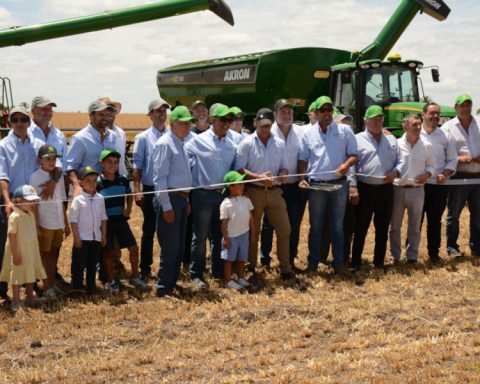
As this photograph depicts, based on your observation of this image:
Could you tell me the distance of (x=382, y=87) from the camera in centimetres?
1295

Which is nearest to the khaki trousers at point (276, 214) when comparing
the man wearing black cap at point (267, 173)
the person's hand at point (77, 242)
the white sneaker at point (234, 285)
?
the man wearing black cap at point (267, 173)

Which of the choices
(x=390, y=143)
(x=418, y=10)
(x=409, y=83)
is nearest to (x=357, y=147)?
(x=390, y=143)

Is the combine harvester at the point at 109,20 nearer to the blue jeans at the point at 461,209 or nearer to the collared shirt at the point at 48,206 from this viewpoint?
the collared shirt at the point at 48,206

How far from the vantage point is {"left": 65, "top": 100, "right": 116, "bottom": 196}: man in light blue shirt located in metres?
6.68

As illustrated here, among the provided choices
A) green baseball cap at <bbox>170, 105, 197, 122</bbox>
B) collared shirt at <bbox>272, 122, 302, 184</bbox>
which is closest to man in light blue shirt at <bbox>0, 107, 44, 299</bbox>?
green baseball cap at <bbox>170, 105, 197, 122</bbox>

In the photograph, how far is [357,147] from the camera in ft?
24.4

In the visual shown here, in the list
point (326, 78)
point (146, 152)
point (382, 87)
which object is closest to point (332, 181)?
point (146, 152)

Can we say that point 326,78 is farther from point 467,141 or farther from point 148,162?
point 148,162

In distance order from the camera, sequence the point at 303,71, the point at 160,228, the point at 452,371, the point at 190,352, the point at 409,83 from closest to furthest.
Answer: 1. the point at 452,371
2. the point at 190,352
3. the point at 160,228
4. the point at 409,83
5. the point at 303,71

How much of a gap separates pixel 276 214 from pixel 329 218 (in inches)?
26.7

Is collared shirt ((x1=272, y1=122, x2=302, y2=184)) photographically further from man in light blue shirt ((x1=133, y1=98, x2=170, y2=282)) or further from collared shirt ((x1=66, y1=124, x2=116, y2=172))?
collared shirt ((x1=66, y1=124, x2=116, y2=172))

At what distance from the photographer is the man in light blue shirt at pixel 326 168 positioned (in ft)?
23.8

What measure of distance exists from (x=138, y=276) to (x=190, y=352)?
227cm

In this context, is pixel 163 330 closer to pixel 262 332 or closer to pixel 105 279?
pixel 262 332
